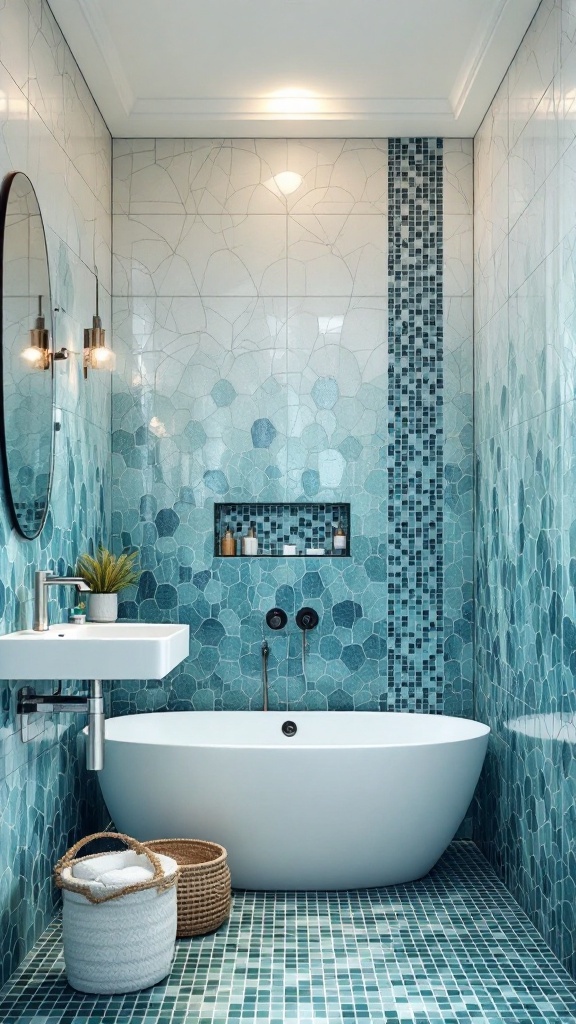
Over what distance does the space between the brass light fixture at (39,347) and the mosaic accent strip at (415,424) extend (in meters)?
1.79

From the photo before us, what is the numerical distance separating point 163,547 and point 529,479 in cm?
181

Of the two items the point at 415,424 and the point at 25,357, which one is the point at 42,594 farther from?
the point at 415,424

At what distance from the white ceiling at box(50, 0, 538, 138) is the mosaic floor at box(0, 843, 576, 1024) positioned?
10.7 ft

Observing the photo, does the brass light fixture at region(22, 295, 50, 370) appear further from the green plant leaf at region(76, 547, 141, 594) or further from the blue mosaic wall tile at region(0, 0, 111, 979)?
the green plant leaf at region(76, 547, 141, 594)

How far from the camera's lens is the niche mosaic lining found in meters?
4.52

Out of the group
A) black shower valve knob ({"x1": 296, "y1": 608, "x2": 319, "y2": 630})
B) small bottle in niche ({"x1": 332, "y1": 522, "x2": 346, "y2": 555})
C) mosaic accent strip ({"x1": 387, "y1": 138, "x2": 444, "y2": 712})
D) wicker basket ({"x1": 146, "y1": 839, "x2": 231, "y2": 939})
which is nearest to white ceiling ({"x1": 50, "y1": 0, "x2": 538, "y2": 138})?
mosaic accent strip ({"x1": 387, "y1": 138, "x2": 444, "y2": 712})

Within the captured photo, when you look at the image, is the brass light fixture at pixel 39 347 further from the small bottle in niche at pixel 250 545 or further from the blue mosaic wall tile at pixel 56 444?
the small bottle in niche at pixel 250 545

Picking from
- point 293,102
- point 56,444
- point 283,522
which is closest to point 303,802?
point 283,522

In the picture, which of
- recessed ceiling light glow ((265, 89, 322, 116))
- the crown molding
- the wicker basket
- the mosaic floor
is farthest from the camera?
recessed ceiling light glow ((265, 89, 322, 116))

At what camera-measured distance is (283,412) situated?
4477 millimetres

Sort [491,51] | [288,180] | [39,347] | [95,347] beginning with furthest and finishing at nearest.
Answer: [288,180]
[95,347]
[491,51]
[39,347]

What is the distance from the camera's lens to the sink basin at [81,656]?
2744 mm

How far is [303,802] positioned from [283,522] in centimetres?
148

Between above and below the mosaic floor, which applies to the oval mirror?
above
